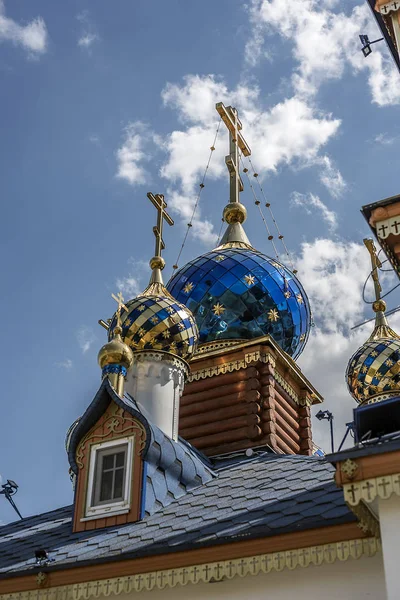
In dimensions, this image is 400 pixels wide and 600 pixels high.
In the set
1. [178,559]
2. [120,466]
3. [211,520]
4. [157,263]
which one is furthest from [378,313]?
[178,559]

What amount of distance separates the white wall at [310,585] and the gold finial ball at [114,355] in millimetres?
3883

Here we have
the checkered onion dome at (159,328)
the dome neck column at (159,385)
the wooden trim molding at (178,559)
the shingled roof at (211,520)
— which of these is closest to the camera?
the wooden trim molding at (178,559)

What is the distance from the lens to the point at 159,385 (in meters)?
12.8

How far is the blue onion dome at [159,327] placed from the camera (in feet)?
43.3

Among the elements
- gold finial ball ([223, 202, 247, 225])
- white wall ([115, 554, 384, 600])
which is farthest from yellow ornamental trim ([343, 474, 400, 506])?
gold finial ball ([223, 202, 247, 225])

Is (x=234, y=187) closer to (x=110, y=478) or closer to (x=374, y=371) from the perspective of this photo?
(x=374, y=371)

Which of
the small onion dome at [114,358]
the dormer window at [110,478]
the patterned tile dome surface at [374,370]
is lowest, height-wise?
the dormer window at [110,478]

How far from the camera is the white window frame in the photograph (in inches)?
393

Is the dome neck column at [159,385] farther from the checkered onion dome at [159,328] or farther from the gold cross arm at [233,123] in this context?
the gold cross arm at [233,123]

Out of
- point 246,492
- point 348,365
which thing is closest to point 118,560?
point 246,492

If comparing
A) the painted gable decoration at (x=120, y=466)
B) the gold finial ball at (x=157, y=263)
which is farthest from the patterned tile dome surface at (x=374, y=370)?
the painted gable decoration at (x=120, y=466)

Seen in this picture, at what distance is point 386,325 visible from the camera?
1912 centimetres

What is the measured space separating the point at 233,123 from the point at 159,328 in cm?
670

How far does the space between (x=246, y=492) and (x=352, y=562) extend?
2437 millimetres
